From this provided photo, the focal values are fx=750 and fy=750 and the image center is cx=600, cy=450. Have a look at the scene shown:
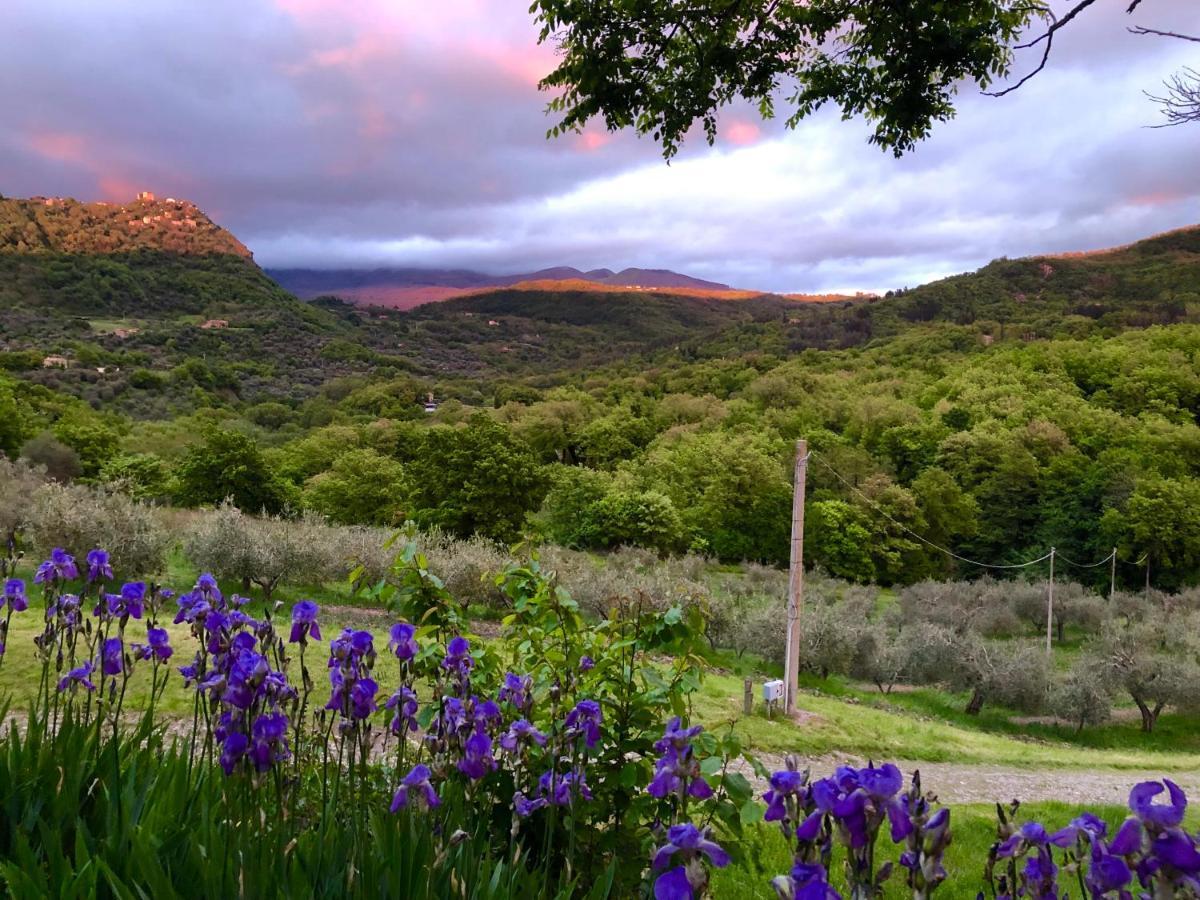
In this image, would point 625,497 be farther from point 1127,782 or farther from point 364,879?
point 364,879

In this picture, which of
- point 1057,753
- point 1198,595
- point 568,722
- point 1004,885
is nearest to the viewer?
point 1004,885

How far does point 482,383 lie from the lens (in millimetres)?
105438

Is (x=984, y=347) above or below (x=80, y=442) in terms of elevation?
above

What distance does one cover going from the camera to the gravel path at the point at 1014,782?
1093 centimetres

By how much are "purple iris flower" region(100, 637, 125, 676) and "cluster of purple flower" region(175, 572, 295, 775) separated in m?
0.37

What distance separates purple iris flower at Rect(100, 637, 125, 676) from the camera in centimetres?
281

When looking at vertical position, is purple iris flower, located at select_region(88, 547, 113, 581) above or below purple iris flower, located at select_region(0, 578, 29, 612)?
above

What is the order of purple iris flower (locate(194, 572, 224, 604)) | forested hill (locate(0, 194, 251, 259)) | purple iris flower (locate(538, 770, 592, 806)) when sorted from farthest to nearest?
forested hill (locate(0, 194, 251, 259)), purple iris flower (locate(194, 572, 224, 604)), purple iris flower (locate(538, 770, 592, 806))

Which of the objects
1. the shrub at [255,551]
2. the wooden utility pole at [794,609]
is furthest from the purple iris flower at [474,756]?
the shrub at [255,551]

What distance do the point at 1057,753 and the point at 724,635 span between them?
29.1ft

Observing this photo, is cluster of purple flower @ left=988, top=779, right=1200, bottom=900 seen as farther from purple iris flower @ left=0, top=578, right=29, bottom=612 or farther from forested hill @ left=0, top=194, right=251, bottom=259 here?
forested hill @ left=0, top=194, right=251, bottom=259

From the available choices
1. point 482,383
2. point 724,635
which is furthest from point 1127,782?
point 482,383

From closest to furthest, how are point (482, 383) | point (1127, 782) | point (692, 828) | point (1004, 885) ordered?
point (692, 828), point (1004, 885), point (1127, 782), point (482, 383)

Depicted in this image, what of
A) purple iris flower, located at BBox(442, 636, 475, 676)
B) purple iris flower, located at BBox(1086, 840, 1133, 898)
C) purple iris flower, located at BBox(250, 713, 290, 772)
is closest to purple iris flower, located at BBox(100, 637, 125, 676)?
purple iris flower, located at BBox(250, 713, 290, 772)
